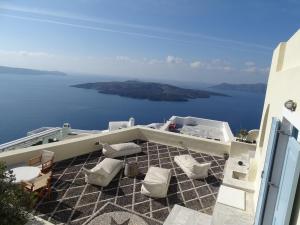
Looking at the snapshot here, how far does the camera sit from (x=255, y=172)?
7309mm

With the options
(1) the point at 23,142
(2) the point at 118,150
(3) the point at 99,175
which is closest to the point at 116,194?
(3) the point at 99,175

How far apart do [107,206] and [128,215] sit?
657 millimetres

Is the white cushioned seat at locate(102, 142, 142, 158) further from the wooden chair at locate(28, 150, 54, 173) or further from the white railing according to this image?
the white railing

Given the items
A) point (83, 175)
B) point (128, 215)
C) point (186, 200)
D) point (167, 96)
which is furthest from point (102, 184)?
point (167, 96)

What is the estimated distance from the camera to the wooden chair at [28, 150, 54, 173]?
25.3ft

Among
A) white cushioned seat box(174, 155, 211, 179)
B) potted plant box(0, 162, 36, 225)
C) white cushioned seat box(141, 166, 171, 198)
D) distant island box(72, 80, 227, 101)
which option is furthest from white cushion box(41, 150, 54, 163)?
distant island box(72, 80, 227, 101)

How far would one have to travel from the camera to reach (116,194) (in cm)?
711

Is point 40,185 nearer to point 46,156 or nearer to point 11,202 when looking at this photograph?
point 46,156

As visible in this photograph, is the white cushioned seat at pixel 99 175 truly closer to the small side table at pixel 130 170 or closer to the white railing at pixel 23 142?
the small side table at pixel 130 170

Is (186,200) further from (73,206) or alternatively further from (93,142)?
(93,142)

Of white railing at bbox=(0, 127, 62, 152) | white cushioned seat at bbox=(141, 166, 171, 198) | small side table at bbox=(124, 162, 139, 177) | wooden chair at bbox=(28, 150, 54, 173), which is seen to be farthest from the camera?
white railing at bbox=(0, 127, 62, 152)

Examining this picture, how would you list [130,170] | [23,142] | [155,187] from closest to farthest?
[155,187] → [130,170] → [23,142]

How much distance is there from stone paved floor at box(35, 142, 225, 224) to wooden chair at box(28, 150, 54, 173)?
1.33 ft

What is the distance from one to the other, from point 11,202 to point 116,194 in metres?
3.85
